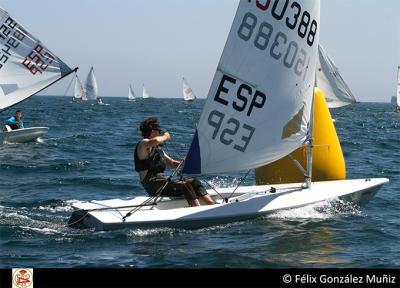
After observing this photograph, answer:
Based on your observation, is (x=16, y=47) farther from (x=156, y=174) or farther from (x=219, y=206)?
(x=219, y=206)

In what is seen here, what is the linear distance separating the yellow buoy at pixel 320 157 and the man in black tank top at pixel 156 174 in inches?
74.0

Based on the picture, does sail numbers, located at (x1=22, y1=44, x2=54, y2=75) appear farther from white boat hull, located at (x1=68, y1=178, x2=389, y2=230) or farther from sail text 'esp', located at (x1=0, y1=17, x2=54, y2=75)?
white boat hull, located at (x1=68, y1=178, x2=389, y2=230)

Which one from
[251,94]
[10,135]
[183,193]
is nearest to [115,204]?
[183,193]

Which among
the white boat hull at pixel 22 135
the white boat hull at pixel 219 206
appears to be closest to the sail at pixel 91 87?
the white boat hull at pixel 22 135

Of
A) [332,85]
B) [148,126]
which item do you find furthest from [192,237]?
[332,85]

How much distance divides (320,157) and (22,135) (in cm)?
1267

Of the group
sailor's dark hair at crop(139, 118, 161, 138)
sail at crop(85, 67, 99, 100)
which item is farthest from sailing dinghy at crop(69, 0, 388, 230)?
sail at crop(85, 67, 99, 100)

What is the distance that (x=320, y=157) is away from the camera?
406 inches

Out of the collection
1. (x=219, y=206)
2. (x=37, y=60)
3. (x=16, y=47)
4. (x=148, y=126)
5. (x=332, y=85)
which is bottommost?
(x=219, y=206)

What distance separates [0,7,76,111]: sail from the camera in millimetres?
18578
